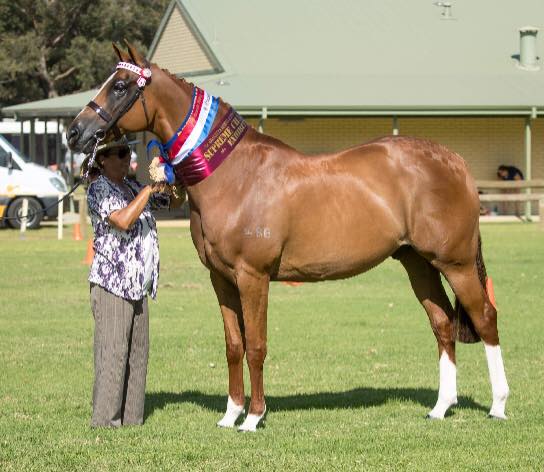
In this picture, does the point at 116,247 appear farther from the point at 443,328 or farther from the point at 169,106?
the point at 443,328

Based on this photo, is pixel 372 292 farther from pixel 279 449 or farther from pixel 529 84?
pixel 529 84

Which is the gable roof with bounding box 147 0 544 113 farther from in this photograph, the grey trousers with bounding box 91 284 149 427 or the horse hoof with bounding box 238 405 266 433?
the horse hoof with bounding box 238 405 266 433

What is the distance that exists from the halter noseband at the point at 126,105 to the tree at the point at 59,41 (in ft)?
160

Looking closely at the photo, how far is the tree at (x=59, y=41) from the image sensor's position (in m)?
57.2

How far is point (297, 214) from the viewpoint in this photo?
8.20 m

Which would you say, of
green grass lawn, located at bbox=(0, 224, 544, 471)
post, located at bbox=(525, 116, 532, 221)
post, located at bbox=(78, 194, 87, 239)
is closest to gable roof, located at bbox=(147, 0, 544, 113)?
post, located at bbox=(525, 116, 532, 221)

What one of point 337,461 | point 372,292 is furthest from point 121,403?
point 372,292

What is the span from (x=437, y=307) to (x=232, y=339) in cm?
170

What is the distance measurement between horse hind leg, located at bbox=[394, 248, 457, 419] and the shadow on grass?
38cm

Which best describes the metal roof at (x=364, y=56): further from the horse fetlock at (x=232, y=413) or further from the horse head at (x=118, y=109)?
the horse head at (x=118, y=109)

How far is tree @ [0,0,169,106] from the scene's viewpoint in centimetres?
5716

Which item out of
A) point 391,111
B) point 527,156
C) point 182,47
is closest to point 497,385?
point 391,111

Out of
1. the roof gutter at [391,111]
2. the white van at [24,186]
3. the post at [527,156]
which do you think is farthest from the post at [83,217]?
the post at [527,156]

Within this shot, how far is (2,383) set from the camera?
10.5 m
